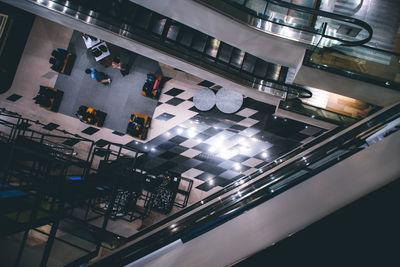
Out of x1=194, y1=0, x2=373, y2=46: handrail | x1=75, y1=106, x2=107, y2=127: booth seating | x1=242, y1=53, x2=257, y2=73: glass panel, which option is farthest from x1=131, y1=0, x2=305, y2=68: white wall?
x1=75, y1=106, x2=107, y2=127: booth seating

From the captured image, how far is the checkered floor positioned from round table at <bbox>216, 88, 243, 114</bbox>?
0.14 m

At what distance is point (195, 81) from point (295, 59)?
2.76 meters

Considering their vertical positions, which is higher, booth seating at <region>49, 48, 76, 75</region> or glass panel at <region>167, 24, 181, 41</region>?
glass panel at <region>167, 24, 181, 41</region>

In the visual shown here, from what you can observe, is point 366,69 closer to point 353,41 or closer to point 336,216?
point 353,41

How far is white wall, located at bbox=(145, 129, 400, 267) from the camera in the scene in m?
1.42

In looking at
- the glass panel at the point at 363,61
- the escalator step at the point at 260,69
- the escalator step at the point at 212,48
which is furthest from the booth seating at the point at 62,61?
the glass panel at the point at 363,61

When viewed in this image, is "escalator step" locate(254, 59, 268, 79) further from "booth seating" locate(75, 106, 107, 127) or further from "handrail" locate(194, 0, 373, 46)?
"booth seating" locate(75, 106, 107, 127)

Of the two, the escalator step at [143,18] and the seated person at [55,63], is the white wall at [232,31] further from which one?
the seated person at [55,63]

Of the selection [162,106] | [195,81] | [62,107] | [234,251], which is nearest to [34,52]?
[62,107]

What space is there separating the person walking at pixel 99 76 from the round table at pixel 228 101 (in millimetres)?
3068

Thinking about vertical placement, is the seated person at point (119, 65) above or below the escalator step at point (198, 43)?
below

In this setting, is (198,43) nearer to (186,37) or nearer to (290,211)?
(186,37)

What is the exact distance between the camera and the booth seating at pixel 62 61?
19.5 feet

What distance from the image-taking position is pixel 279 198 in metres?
1.51
